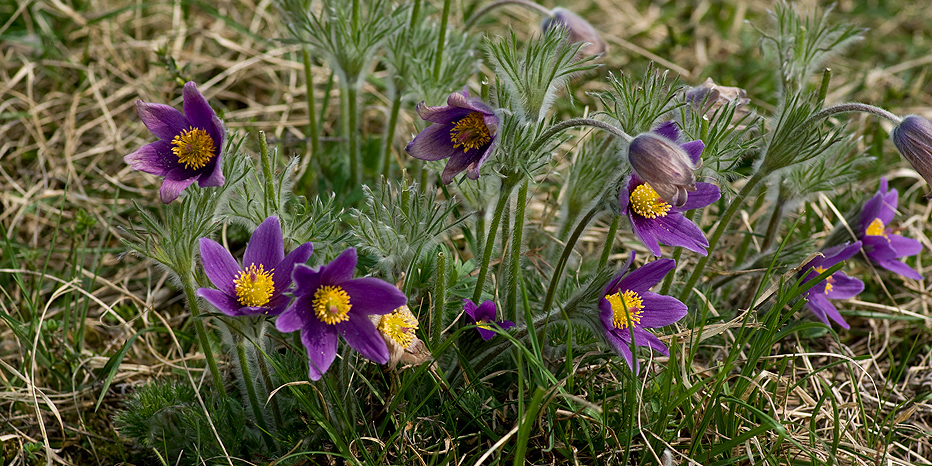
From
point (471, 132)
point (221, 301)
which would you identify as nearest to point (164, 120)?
point (221, 301)

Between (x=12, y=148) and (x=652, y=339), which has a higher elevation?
(x=652, y=339)

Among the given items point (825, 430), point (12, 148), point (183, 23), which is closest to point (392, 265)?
point (825, 430)

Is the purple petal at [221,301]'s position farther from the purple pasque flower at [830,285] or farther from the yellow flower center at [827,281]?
the yellow flower center at [827,281]

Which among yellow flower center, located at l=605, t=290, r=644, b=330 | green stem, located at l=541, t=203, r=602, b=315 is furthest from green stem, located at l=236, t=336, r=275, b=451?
yellow flower center, located at l=605, t=290, r=644, b=330

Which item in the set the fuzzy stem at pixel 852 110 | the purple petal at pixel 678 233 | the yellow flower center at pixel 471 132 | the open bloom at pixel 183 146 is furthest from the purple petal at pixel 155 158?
the fuzzy stem at pixel 852 110

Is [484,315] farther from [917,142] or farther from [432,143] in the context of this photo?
[917,142]

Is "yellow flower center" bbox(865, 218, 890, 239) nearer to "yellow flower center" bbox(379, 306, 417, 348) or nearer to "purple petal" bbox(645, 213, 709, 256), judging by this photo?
"purple petal" bbox(645, 213, 709, 256)

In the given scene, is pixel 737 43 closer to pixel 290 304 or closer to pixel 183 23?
pixel 183 23
